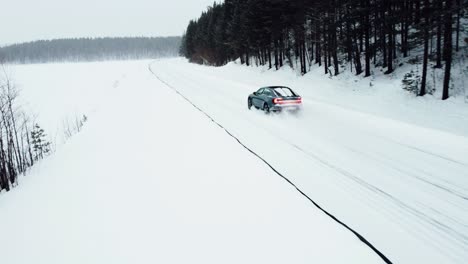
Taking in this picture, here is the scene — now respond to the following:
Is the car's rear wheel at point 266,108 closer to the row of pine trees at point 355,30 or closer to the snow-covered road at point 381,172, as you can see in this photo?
the snow-covered road at point 381,172

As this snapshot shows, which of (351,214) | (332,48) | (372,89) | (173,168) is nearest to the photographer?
(351,214)

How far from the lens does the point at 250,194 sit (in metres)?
7.09

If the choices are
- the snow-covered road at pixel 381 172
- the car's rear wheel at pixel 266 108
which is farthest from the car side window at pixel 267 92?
the snow-covered road at pixel 381 172

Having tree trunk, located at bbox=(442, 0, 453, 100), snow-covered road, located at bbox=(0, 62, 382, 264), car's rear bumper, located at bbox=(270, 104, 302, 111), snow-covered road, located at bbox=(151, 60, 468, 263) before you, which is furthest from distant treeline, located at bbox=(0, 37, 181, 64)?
snow-covered road, located at bbox=(0, 62, 382, 264)

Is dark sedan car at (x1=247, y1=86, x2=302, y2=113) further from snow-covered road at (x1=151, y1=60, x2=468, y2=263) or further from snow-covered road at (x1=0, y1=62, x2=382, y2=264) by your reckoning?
snow-covered road at (x1=0, y1=62, x2=382, y2=264)

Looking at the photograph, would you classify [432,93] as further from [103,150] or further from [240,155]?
[103,150]

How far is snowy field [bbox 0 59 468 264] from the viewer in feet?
17.5

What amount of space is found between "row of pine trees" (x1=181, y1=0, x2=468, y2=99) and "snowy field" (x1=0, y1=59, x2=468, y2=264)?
4660mm

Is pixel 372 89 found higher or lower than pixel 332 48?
lower

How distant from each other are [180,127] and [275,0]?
67.3ft

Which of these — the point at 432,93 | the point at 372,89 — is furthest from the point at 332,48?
the point at 432,93

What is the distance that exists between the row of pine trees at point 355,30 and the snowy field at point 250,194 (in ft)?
15.3

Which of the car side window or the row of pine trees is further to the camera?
the row of pine trees

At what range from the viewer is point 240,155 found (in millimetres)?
9672
